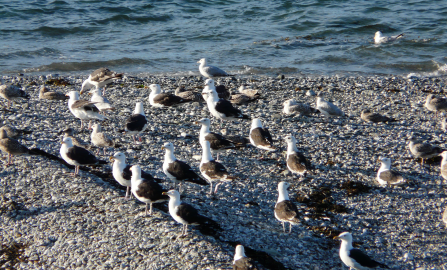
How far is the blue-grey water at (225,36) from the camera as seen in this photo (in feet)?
63.6

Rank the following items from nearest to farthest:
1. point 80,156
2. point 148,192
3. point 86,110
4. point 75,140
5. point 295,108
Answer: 1. point 148,192
2. point 80,156
3. point 75,140
4. point 86,110
5. point 295,108

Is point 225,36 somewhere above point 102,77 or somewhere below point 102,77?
below

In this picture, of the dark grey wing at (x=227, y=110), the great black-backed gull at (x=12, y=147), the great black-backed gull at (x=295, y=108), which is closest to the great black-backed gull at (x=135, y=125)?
the dark grey wing at (x=227, y=110)

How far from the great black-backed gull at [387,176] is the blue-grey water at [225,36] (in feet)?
33.4

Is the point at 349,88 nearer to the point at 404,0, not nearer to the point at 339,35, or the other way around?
the point at 339,35

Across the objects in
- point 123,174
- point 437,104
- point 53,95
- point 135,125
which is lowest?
point 437,104

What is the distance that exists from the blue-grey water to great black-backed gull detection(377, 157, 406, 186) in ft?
33.4

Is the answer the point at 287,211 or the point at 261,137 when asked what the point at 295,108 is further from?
the point at 287,211

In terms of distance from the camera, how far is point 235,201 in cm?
797

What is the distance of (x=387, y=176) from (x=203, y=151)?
135 inches

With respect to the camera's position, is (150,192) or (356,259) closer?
(356,259)

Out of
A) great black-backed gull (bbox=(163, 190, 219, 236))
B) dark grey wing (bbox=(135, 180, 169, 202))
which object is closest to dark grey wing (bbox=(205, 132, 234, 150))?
dark grey wing (bbox=(135, 180, 169, 202))

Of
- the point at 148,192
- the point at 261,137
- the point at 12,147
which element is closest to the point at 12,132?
the point at 12,147

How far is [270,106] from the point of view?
13.2 m
